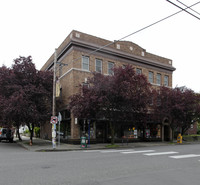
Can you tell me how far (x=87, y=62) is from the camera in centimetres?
2403

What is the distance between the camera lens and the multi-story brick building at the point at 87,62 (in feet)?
75.0

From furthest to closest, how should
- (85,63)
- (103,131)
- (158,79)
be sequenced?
(158,79), (103,131), (85,63)

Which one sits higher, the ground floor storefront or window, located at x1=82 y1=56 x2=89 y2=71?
window, located at x1=82 y1=56 x2=89 y2=71

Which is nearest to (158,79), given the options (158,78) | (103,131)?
(158,78)

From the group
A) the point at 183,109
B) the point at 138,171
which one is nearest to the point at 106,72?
the point at 183,109

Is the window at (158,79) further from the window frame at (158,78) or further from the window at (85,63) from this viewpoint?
the window at (85,63)

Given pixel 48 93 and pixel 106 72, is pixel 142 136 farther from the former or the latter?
pixel 48 93

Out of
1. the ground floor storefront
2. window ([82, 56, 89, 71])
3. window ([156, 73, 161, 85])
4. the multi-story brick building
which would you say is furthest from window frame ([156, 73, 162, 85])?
window ([82, 56, 89, 71])

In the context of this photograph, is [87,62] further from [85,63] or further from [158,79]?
[158,79]

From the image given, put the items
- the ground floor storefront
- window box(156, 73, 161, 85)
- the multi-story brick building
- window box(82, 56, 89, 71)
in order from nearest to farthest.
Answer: the ground floor storefront
the multi-story brick building
window box(82, 56, 89, 71)
window box(156, 73, 161, 85)

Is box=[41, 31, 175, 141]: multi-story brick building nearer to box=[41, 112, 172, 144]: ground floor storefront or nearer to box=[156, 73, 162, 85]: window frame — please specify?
box=[41, 112, 172, 144]: ground floor storefront

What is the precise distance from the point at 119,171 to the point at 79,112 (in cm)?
1128

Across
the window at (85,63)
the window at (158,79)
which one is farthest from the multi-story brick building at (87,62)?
the window at (158,79)

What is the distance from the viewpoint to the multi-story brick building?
22859 millimetres
